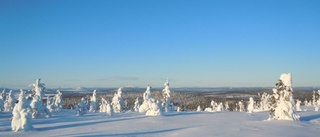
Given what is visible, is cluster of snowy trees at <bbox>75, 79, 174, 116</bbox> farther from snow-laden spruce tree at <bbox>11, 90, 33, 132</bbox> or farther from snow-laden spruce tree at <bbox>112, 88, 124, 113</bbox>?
snow-laden spruce tree at <bbox>11, 90, 33, 132</bbox>

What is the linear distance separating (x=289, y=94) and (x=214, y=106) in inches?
2850

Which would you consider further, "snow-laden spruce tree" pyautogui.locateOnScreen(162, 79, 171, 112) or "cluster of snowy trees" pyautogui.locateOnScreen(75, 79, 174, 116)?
"snow-laden spruce tree" pyautogui.locateOnScreen(162, 79, 171, 112)

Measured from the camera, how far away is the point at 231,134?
25.9 meters

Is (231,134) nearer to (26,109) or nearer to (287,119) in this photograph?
(287,119)

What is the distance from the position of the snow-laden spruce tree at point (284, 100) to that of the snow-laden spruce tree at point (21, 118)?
28.6 metres

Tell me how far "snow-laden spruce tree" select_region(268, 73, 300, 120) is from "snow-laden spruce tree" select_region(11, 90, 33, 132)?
2861 centimetres

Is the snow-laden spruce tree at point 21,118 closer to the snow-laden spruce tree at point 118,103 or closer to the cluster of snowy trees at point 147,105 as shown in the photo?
the cluster of snowy trees at point 147,105

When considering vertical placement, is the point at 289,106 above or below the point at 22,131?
above

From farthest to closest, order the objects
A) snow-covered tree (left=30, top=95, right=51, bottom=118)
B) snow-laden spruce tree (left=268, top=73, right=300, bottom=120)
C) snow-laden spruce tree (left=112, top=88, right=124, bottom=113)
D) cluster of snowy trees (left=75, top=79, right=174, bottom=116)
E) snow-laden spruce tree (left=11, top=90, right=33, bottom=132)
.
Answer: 1. snow-laden spruce tree (left=112, top=88, right=124, bottom=113)
2. cluster of snowy trees (left=75, top=79, right=174, bottom=116)
3. snow-covered tree (left=30, top=95, right=51, bottom=118)
4. snow-laden spruce tree (left=268, top=73, right=300, bottom=120)
5. snow-laden spruce tree (left=11, top=90, right=33, bottom=132)

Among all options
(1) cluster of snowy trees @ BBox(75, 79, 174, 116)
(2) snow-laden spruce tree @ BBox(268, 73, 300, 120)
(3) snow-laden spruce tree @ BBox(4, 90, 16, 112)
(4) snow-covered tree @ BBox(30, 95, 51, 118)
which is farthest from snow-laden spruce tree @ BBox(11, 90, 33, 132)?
(3) snow-laden spruce tree @ BBox(4, 90, 16, 112)

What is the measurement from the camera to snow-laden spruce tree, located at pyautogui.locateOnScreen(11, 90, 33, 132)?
34.0 meters

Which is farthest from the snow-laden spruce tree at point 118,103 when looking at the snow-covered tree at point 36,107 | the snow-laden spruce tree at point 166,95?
the snow-covered tree at point 36,107

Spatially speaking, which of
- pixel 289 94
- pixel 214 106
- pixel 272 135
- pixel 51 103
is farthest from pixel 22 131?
pixel 214 106

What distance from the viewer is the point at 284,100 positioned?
38062mm
